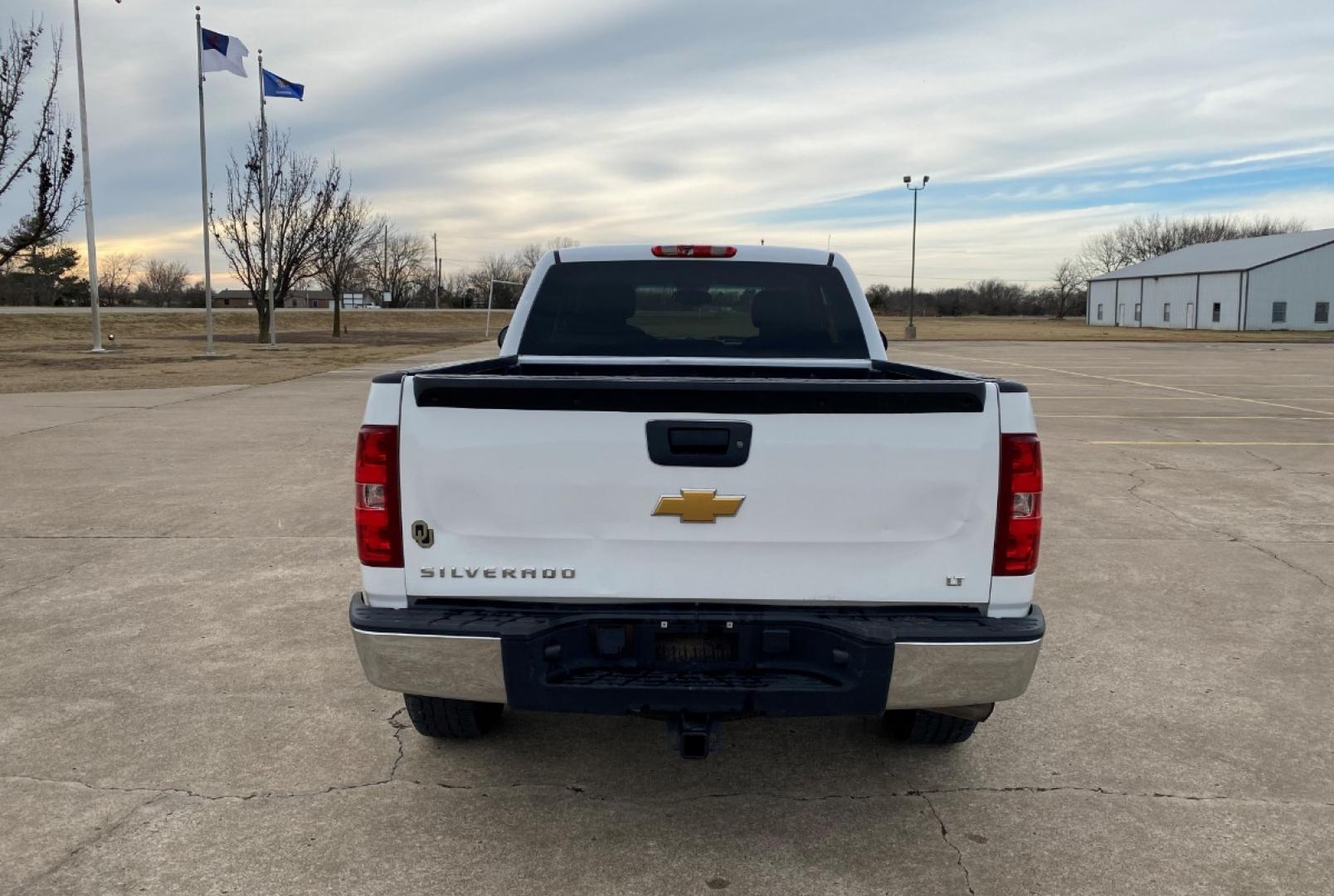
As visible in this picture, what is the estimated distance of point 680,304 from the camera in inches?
192

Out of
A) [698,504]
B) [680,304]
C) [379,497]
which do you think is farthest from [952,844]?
[680,304]

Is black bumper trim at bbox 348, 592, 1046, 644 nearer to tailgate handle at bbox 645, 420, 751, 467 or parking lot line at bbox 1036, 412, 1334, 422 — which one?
tailgate handle at bbox 645, 420, 751, 467

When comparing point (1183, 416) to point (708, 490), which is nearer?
point (708, 490)

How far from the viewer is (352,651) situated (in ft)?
15.7

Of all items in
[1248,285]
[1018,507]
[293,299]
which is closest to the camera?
[1018,507]

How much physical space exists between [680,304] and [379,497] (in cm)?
231

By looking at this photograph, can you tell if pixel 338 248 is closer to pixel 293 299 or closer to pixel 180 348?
pixel 180 348

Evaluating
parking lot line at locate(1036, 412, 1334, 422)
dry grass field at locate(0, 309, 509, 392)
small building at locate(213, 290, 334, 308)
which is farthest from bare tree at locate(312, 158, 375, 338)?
small building at locate(213, 290, 334, 308)

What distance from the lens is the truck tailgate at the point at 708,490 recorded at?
281cm

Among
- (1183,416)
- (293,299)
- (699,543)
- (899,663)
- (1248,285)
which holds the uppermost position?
(293,299)

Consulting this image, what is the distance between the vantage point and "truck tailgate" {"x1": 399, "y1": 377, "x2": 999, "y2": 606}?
281 centimetres

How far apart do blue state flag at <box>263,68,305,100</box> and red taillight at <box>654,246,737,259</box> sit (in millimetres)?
34017

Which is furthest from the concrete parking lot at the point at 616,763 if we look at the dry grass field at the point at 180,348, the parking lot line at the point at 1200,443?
the dry grass field at the point at 180,348

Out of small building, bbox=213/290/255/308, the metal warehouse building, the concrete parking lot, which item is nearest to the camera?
the concrete parking lot
